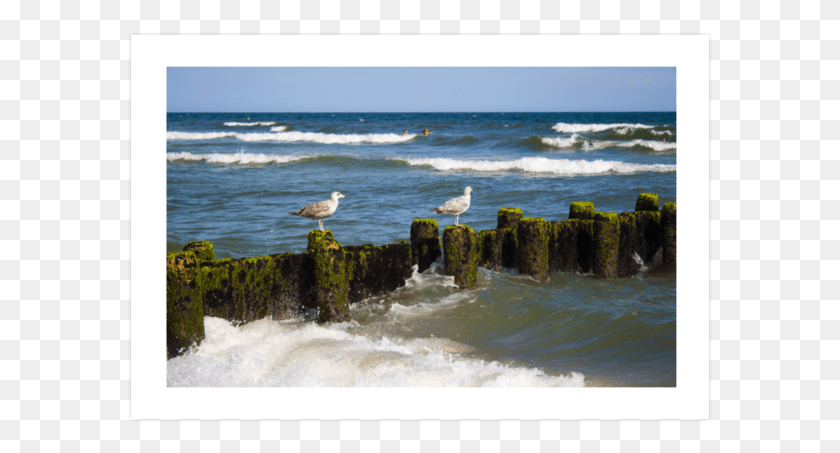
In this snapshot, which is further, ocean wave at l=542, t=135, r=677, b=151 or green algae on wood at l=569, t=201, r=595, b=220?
ocean wave at l=542, t=135, r=677, b=151

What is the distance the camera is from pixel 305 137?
24.7 m

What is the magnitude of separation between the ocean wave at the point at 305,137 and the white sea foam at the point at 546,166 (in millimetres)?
5981

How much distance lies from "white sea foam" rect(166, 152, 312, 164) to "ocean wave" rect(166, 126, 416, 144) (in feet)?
13.0

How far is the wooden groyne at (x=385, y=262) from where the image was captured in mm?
4340

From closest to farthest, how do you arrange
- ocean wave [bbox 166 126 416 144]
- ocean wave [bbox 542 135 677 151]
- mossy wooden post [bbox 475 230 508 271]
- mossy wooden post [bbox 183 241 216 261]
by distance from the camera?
1. mossy wooden post [bbox 183 241 216 261]
2. mossy wooden post [bbox 475 230 508 271]
3. ocean wave [bbox 542 135 677 151]
4. ocean wave [bbox 166 126 416 144]

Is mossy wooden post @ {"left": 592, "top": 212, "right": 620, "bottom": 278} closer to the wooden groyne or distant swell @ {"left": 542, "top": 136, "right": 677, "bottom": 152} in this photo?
the wooden groyne

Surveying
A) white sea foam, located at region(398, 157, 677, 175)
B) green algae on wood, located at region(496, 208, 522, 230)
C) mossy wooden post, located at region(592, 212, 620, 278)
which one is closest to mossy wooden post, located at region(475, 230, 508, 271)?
green algae on wood, located at region(496, 208, 522, 230)

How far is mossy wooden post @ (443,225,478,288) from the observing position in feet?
19.3

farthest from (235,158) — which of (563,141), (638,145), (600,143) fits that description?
(638,145)

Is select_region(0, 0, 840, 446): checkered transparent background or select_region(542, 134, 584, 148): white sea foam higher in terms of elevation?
select_region(542, 134, 584, 148): white sea foam

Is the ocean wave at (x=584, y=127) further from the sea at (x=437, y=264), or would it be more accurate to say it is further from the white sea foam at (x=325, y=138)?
the white sea foam at (x=325, y=138)

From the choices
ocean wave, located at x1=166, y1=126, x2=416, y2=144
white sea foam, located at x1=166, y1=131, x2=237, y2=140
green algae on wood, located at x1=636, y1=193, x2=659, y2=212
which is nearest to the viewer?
green algae on wood, located at x1=636, y1=193, x2=659, y2=212

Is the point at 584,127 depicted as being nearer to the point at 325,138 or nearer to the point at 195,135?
the point at 325,138
